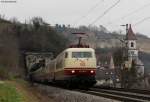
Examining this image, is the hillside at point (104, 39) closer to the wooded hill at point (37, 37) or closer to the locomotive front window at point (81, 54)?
the wooded hill at point (37, 37)

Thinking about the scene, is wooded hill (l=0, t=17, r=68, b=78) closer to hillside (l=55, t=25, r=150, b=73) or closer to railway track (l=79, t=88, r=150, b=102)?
hillside (l=55, t=25, r=150, b=73)

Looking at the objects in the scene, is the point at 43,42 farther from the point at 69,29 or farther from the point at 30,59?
the point at 69,29

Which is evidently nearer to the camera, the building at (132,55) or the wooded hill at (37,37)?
the building at (132,55)

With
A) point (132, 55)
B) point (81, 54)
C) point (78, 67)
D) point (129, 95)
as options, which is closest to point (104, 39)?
point (132, 55)

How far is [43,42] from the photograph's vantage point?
337ft

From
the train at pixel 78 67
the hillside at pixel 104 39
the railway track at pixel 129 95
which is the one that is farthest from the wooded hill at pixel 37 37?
the railway track at pixel 129 95

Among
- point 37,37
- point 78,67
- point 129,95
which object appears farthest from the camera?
point 37,37

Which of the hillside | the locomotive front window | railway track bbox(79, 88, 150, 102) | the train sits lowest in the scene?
railway track bbox(79, 88, 150, 102)

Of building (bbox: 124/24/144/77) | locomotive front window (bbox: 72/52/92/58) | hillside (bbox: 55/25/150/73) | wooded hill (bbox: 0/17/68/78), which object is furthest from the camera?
wooded hill (bbox: 0/17/68/78)

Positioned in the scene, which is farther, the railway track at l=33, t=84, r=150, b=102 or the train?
the train

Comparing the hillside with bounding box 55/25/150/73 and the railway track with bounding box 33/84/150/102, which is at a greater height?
the hillside with bounding box 55/25/150/73

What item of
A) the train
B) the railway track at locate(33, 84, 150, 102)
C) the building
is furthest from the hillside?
the railway track at locate(33, 84, 150, 102)

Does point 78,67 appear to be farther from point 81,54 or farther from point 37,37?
point 37,37

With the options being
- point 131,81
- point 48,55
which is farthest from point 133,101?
point 48,55
